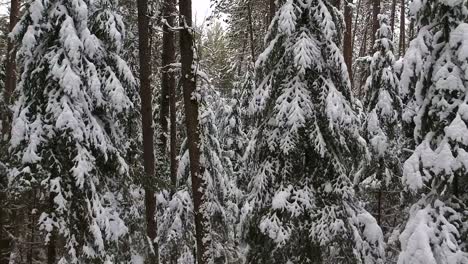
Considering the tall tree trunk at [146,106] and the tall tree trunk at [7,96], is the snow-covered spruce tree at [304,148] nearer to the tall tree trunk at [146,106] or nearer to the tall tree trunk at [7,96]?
the tall tree trunk at [146,106]

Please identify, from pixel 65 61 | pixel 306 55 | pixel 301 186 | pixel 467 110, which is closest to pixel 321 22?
pixel 306 55

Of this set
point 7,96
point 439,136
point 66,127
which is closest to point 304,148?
point 439,136

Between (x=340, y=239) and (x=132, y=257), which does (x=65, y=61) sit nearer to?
(x=132, y=257)

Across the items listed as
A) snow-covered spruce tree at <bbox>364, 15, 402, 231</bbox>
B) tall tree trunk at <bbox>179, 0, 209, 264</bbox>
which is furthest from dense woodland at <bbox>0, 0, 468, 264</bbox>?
snow-covered spruce tree at <bbox>364, 15, 402, 231</bbox>

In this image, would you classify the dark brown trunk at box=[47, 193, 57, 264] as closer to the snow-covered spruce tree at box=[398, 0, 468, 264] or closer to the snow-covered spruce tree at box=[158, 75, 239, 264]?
the snow-covered spruce tree at box=[158, 75, 239, 264]

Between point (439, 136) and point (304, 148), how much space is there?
3.70m

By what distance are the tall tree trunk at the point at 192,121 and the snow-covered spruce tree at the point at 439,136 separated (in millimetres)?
4242

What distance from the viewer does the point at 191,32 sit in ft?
32.3

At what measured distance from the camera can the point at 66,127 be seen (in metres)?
9.41

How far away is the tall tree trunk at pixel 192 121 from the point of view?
987cm

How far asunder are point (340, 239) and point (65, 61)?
6.65 metres

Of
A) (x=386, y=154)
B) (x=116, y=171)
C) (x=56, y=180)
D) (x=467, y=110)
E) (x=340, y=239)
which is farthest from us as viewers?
(x=386, y=154)

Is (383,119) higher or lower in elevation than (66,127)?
higher

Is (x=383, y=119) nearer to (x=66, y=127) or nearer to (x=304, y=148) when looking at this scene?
(x=304, y=148)
